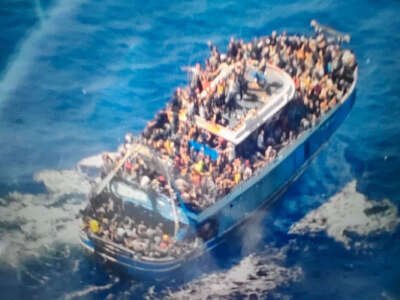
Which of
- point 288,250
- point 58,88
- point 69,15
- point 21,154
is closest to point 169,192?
point 288,250

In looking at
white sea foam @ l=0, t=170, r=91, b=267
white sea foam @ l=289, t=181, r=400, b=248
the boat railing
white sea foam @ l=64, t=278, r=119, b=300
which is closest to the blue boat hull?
white sea foam @ l=64, t=278, r=119, b=300

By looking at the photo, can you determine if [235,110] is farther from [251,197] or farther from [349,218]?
[349,218]

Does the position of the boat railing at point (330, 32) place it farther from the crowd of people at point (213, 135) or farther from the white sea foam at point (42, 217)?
the white sea foam at point (42, 217)

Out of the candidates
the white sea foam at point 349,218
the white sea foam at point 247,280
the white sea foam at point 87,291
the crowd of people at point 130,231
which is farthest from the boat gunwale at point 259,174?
the white sea foam at point 87,291

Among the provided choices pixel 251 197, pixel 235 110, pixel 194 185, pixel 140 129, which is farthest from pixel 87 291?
pixel 235 110

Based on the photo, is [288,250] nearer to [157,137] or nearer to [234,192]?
[234,192]
